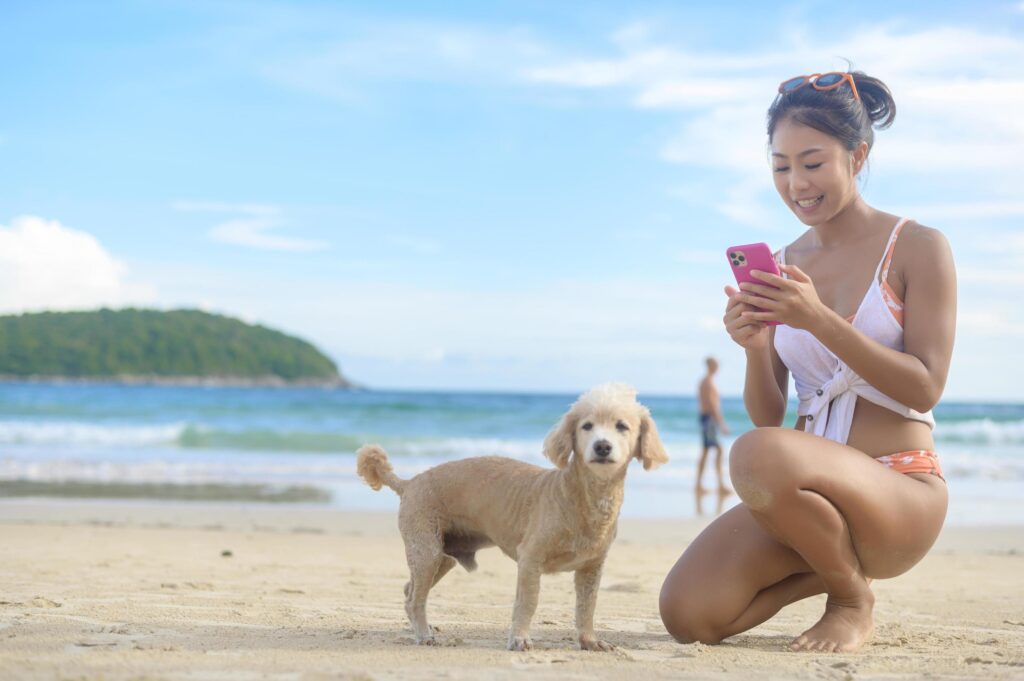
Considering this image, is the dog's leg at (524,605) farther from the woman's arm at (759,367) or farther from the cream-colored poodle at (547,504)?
the woman's arm at (759,367)

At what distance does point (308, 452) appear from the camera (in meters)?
20.8

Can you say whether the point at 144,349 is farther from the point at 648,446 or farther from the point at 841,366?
the point at 841,366

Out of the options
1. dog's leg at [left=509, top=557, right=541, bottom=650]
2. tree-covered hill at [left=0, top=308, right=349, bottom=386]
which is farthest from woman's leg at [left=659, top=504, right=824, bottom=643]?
tree-covered hill at [left=0, top=308, right=349, bottom=386]

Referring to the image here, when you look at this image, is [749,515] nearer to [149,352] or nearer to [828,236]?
[828,236]

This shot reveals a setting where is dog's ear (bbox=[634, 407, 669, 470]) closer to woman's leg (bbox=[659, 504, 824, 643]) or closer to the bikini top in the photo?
woman's leg (bbox=[659, 504, 824, 643])

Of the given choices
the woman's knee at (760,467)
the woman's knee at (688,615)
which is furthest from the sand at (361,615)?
the woman's knee at (760,467)

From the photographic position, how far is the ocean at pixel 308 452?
1253 cm

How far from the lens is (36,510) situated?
10.1 m

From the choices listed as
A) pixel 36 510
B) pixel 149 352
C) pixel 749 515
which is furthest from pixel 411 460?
pixel 149 352

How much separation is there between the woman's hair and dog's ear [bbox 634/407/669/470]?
1395 mm

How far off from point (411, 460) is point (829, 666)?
659 inches

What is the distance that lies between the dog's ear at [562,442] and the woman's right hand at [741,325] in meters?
0.74

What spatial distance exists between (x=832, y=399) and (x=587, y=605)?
4.50 ft

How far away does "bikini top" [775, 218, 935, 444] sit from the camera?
3.89 m
